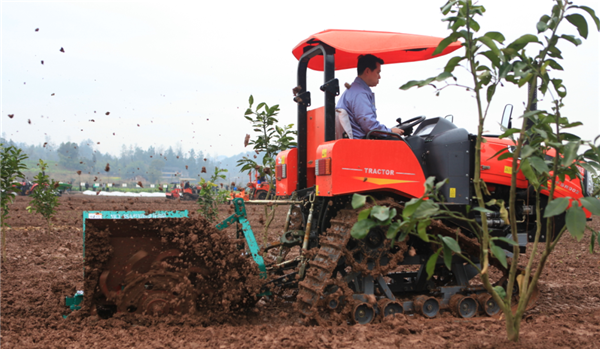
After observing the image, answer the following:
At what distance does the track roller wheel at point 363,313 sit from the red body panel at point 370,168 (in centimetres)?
108

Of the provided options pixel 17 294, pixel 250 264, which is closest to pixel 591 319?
pixel 250 264

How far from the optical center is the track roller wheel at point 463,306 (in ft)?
14.9

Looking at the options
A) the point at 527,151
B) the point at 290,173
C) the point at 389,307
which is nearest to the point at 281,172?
the point at 290,173

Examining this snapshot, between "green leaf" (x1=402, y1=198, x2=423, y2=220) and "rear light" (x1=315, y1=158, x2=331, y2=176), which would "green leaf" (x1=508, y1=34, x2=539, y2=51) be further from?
"rear light" (x1=315, y1=158, x2=331, y2=176)

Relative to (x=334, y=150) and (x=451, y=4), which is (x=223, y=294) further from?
(x=451, y=4)

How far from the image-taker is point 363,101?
4707 mm

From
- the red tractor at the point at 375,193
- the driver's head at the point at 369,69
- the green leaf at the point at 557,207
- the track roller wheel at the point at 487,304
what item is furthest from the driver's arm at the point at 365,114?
the green leaf at the point at 557,207

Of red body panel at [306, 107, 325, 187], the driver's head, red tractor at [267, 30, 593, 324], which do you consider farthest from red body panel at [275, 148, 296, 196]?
the driver's head

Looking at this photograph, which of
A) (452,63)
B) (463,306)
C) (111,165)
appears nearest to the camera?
(452,63)

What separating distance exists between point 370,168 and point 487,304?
1994 mm

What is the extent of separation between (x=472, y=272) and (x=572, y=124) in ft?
8.52

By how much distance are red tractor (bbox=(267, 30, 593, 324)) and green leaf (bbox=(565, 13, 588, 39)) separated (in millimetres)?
1270

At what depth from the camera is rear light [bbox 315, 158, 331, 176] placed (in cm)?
418

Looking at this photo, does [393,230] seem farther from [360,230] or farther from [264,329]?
[264,329]
